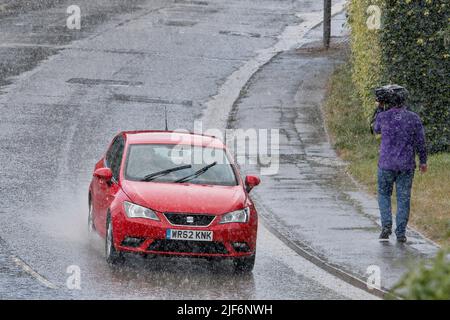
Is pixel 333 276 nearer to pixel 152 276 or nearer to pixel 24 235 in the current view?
pixel 152 276

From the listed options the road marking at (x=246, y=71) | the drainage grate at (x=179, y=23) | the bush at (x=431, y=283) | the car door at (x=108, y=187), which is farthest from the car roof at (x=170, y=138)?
the drainage grate at (x=179, y=23)

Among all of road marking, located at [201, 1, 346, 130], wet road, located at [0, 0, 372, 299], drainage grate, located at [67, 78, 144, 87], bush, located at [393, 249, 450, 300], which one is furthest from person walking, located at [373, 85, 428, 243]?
drainage grate, located at [67, 78, 144, 87]

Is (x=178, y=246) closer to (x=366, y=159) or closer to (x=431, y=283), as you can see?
(x=431, y=283)

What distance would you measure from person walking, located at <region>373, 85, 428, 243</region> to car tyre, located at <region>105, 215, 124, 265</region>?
359 centimetres

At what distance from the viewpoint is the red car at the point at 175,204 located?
45.0 feet

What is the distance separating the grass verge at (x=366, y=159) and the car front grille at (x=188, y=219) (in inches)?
105

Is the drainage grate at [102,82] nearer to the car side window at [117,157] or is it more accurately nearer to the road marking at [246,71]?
the road marking at [246,71]

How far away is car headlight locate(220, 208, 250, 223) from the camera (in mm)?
13922

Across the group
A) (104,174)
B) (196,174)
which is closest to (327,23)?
(196,174)

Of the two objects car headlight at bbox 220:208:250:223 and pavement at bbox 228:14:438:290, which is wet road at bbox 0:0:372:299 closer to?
pavement at bbox 228:14:438:290

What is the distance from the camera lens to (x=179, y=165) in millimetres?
14945

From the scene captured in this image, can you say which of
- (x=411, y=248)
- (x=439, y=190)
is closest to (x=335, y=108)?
(x=439, y=190)

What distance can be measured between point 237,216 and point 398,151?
2.62 meters

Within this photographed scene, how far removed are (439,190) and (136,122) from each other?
8.35 meters
